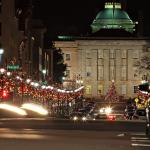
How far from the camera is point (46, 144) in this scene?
75.8 feet

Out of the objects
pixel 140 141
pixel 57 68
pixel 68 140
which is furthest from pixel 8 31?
pixel 68 140

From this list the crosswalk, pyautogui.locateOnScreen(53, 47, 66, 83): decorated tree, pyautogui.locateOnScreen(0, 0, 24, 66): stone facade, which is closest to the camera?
the crosswalk

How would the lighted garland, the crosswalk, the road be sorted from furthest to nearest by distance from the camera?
the lighted garland → the crosswalk → the road

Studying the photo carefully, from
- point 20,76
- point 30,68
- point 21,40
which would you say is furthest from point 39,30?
point 20,76

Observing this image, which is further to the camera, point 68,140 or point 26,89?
point 26,89

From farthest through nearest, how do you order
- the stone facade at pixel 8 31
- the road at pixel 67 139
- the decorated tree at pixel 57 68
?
the decorated tree at pixel 57 68 < the stone facade at pixel 8 31 < the road at pixel 67 139

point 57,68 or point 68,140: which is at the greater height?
point 57,68

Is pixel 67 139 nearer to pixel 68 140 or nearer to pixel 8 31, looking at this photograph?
pixel 68 140

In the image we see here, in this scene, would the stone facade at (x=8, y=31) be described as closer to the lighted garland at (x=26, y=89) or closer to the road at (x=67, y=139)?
the lighted garland at (x=26, y=89)

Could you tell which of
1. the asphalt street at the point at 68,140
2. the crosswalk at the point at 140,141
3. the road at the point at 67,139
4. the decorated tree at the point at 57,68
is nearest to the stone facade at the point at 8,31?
the road at the point at 67,139

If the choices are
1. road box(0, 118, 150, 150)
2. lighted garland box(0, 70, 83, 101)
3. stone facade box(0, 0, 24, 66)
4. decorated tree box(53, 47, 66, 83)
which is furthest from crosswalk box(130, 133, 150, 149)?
decorated tree box(53, 47, 66, 83)

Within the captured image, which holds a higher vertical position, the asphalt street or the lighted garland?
the lighted garland

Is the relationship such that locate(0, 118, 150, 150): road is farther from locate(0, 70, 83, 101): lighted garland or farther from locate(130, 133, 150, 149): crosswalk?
locate(0, 70, 83, 101): lighted garland

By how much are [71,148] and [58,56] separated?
463ft
